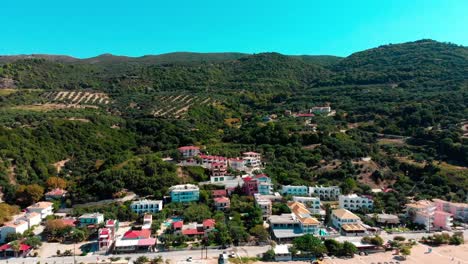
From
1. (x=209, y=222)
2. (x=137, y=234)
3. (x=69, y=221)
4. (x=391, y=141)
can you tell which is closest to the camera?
(x=137, y=234)

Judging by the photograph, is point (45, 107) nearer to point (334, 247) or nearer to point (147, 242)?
point (147, 242)

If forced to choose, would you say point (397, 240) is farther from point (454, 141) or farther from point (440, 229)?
point (454, 141)

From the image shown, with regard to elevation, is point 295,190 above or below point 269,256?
above

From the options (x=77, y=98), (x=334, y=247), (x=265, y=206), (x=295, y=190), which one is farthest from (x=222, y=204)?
(x=77, y=98)

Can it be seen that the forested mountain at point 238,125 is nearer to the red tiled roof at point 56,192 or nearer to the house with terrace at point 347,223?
the red tiled roof at point 56,192

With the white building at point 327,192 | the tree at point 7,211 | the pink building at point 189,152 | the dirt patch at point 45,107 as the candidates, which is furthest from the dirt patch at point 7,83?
the white building at point 327,192

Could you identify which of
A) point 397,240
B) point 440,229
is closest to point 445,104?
point 440,229

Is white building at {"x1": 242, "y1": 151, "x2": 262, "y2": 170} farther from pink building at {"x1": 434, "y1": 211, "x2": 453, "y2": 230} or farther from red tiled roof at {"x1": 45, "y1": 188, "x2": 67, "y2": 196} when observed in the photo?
red tiled roof at {"x1": 45, "y1": 188, "x2": 67, "y2": 196}
